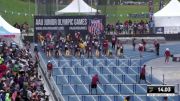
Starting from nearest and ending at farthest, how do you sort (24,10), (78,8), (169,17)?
(78,8) < (169,17) < (24,10)

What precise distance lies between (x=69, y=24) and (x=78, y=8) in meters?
4.78

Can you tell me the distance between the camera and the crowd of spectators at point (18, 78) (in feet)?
99.1

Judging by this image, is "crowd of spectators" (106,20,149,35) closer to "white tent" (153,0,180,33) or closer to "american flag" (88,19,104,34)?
"white tent" (153,0,180,33)

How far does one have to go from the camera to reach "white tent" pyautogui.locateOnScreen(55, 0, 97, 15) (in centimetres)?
6162

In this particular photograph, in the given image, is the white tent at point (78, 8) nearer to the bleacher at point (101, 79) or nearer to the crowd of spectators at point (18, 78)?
the bleacher at point (101, 79)

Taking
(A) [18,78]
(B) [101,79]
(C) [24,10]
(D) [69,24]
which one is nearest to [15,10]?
(C) [24,10]

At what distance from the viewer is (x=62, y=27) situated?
57.7 meters

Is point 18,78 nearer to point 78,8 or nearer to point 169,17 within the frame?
point 78,8

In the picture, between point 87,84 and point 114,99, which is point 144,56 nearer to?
point 87,84

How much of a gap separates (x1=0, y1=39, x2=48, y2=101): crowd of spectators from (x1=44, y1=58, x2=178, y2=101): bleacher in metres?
1.77

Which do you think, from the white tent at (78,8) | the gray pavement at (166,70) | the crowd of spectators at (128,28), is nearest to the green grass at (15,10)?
the white tent at (78,8)

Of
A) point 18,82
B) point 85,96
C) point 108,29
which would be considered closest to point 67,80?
A: point 85,96

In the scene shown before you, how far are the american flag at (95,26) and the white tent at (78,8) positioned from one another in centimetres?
338

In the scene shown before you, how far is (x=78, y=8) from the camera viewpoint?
6238 cm
